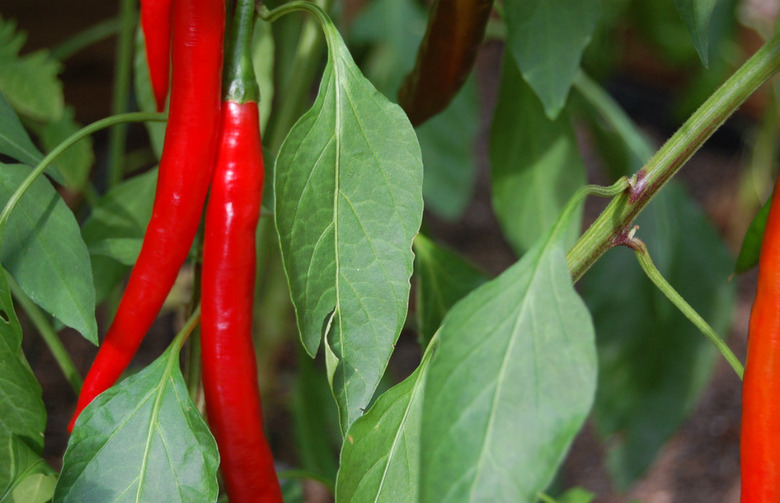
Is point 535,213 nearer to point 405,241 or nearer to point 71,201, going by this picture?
point 405,241

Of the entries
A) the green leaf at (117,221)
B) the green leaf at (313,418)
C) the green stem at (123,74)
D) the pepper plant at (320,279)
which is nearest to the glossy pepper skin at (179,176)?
the pepper plant at (320,279)

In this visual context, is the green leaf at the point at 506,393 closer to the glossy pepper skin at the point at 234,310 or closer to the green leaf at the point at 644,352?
the glossy pepper skin at the point at 234,310

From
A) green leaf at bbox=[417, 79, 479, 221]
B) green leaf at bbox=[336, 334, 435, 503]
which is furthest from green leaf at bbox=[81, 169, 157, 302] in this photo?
green leaf at bbox=[417, 79, 479, 221]

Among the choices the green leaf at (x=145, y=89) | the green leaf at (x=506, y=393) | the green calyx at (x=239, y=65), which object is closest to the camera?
the green leaf at (x=506, y=393)

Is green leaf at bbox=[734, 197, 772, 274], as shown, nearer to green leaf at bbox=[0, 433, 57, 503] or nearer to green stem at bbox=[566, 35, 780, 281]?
green stem at bbox=[566, 35, 780, 281]

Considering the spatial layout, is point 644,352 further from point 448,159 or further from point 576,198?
point 576,198
